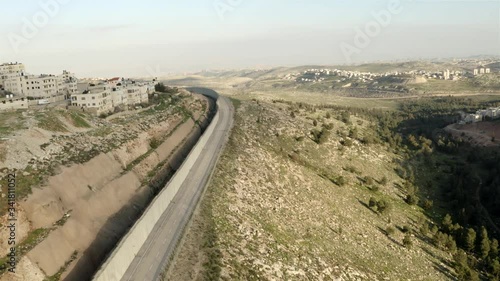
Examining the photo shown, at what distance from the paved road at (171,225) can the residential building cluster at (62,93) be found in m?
23.5

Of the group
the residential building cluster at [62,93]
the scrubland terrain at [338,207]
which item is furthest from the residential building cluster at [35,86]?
the scrubland terrain at [338,207]

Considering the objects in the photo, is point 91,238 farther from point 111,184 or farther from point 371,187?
point 371,187

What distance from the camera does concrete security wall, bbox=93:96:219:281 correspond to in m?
19.8

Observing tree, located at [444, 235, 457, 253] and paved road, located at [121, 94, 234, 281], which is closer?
paved road, located at [121, 94, 234, 281]

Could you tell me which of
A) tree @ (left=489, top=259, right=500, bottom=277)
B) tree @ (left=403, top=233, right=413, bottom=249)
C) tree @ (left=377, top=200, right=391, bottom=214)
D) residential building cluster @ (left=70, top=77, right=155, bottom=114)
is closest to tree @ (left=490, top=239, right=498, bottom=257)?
tree @ (left=489, top=259, right=500, bottom=277)

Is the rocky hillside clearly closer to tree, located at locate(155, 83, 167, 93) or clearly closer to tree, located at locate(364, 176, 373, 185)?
tree, located at locate(364, 176, 373, 185)

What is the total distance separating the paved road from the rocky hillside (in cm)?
88

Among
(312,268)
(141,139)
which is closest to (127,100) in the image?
(141,139)

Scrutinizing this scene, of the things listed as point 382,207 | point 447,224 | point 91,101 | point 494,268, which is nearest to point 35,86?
point 91,101

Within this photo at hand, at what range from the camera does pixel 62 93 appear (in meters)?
71.1

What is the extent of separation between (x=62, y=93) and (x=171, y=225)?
54671mm

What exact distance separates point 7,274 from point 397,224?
116ft

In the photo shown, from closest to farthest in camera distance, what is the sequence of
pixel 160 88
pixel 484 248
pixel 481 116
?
pixel 484 248
pixel 160 88
pixel 481 116

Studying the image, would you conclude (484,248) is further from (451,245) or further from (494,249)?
(451,245)
